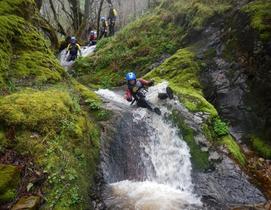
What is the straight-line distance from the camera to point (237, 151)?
1104cm

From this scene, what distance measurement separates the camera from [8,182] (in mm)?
6656

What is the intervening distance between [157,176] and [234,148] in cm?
271

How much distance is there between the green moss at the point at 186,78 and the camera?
12.5 metres

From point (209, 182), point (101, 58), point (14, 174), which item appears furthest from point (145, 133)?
point (101, 58)

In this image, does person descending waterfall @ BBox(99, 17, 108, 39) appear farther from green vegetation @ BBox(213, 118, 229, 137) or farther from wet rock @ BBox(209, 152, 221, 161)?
wet rock @ BBox(209, 152, 221, 161)

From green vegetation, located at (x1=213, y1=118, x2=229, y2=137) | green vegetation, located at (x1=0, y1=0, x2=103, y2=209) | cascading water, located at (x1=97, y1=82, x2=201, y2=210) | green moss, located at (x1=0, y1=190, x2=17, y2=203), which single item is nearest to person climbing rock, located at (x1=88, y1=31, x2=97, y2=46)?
cascading water, located at (x1=97, y1=82, x2=201, y2=210)

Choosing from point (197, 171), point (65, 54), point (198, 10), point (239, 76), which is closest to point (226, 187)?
point (197, 171)

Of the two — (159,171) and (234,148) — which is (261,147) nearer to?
(234,148)

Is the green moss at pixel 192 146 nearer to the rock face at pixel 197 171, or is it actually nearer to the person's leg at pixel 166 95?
the rock face at pixel 197 171

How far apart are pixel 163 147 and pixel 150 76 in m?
5.38

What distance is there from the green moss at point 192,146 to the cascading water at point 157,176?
16cm

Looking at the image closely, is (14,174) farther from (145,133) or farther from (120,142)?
(145,133)

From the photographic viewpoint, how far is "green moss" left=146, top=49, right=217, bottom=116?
41.1 ft

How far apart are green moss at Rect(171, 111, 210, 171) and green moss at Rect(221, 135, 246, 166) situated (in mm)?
780
